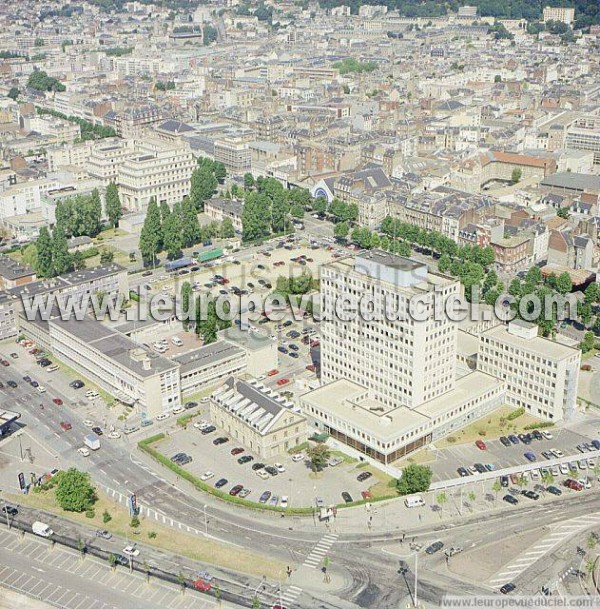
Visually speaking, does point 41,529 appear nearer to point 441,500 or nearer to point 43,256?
point 441,500

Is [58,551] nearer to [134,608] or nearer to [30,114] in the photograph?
[134,608]

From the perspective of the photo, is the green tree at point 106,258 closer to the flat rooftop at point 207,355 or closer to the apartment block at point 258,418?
the flat rooftop at point 207,355

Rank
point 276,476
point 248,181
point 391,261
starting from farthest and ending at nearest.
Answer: point 248,181, point 391,261, point 276,476

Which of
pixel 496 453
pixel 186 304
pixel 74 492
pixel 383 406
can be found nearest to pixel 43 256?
pixel 186 304

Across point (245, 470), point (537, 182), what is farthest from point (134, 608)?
point (537, 182)

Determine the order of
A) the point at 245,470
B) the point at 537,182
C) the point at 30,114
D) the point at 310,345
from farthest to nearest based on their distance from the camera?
the point at 30,114 → the point at 537,182 → the point at 310,345 → the point at 245,470

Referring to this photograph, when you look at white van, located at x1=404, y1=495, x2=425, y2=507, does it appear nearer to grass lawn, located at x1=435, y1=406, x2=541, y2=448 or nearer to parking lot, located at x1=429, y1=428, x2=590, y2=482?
parking lot, located at x1=429, y1=428, x2=590, y2=482
